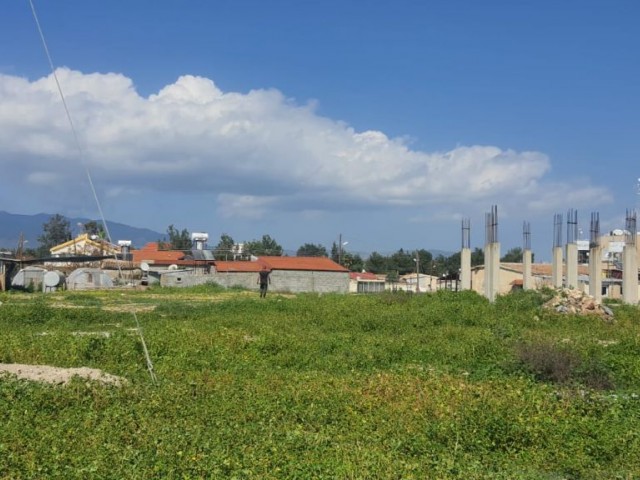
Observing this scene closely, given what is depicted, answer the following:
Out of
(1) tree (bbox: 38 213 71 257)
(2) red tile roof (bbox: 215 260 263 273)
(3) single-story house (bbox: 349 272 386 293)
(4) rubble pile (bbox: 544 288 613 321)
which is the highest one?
(1) tree (bbox: 38 213 71 257)

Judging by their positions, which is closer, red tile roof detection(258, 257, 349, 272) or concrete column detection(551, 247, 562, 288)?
concrete column detection(551, 247, 562, 288)

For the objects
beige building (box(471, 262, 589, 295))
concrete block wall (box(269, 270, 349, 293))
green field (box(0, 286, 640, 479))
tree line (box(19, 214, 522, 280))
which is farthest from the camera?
tree line (box(19, 214, 522, 280))

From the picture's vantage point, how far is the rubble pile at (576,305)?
79.0ft

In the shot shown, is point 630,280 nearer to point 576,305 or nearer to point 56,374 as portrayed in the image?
point 576,305

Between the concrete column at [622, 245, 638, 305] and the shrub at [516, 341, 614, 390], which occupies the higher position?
the concrete column at [622, 245, 638, 305]

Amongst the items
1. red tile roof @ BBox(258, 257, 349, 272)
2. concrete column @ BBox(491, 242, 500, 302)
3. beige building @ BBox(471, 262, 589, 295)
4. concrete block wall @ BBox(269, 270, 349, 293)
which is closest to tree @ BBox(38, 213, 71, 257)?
red tile roof @ BBox(258, 257, 349, 272)

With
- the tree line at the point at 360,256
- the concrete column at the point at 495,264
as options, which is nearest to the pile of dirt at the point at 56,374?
the concrete column at the point at 495,264

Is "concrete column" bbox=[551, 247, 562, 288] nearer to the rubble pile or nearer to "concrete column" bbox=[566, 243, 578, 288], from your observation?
"concrete column" bbox=[566, 243, 578, 288]

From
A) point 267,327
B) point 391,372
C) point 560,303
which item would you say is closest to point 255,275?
point 560,303

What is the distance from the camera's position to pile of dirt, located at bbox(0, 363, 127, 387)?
10.1 meters

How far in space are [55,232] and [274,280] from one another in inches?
2442

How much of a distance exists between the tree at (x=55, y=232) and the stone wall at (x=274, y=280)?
2084 inches

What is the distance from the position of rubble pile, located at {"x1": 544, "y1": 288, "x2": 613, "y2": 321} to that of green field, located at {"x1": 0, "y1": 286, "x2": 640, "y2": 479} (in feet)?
25.1

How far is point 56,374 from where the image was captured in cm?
1053
